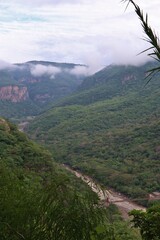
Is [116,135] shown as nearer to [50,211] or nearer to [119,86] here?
[119,86]

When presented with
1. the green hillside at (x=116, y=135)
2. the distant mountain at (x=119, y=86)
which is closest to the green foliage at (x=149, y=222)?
the green hillside at (x=116, y=135)

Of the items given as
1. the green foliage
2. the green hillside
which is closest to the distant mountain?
the green hillside

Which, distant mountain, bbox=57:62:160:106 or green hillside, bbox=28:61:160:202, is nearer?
green hillside, bbox=28:61:160:202

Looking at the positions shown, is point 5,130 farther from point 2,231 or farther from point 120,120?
point 120,120

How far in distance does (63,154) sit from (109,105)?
56.5 m

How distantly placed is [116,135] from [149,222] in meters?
92.1

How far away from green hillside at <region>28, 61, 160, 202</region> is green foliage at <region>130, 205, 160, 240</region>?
27388 mm

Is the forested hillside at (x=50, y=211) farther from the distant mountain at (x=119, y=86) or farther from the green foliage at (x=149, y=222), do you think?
the distant mountain at (x=119, y=86)

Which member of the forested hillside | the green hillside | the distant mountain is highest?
the forested hillside

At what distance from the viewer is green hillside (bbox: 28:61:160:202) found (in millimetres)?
66000

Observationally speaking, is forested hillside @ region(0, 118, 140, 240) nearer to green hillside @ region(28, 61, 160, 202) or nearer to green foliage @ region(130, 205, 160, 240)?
green foliage @ region(130, 205, 160, 240)

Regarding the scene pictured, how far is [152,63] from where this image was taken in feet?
618

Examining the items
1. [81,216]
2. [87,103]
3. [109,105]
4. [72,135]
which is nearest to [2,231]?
[81,216]

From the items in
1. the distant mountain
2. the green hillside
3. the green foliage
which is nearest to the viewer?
the green foliage
